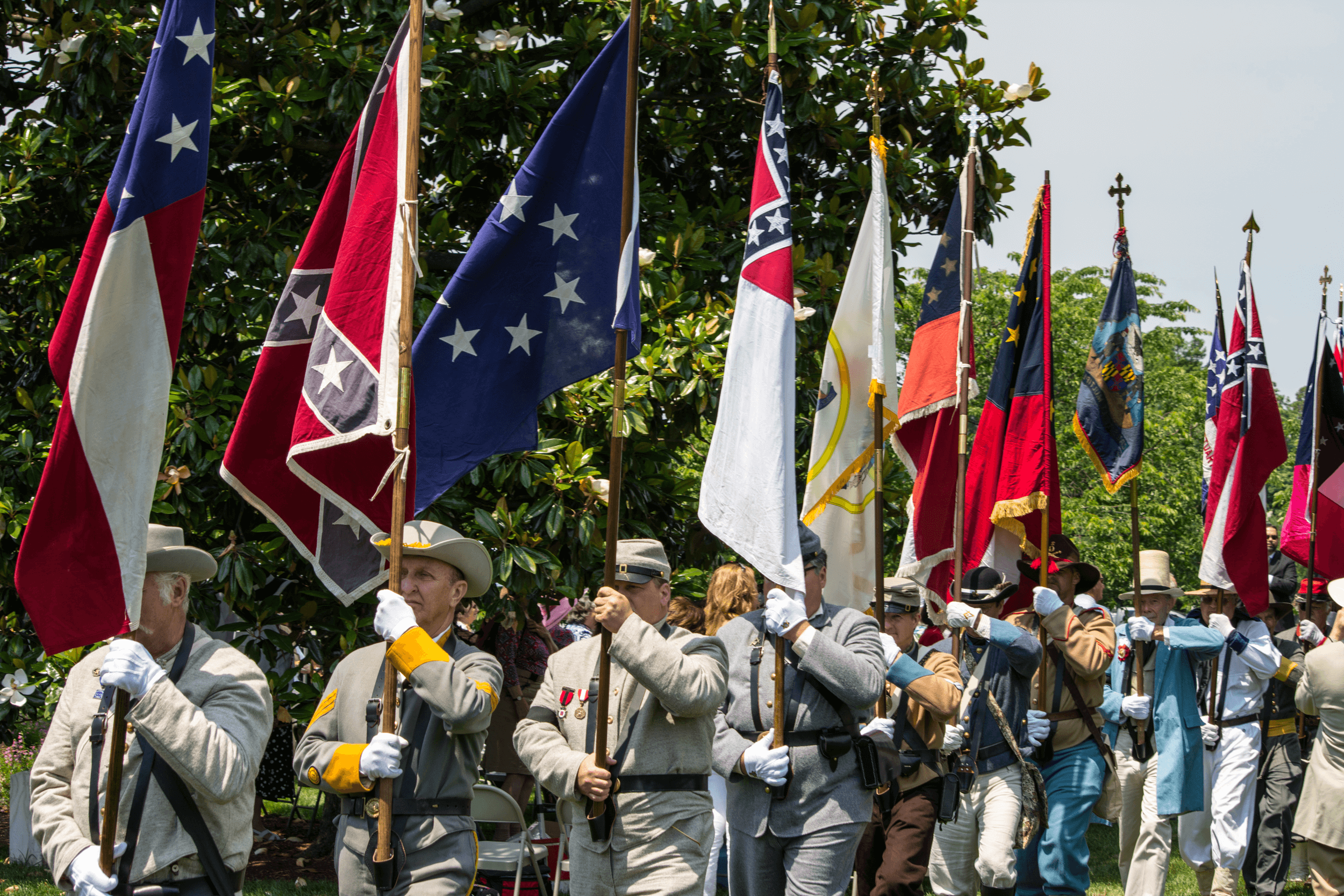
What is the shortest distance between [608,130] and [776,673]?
97.1 inches

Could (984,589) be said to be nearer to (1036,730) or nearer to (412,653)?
(1036,730)

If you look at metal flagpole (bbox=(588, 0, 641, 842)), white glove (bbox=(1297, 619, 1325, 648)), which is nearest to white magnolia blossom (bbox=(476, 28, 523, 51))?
metal flagpole (bbox=(588, 0, 641, 842))

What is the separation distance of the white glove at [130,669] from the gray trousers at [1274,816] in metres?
8.87

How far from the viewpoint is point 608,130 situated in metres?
6.08

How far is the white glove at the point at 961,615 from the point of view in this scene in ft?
27.3

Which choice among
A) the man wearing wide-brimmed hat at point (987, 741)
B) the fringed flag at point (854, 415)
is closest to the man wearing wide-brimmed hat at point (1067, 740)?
the man wearing wide-brimmed hat at point (987, 741)

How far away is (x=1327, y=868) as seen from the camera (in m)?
9.56

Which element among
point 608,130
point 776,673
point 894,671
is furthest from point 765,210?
point 894,671

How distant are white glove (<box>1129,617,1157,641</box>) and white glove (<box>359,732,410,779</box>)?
22.2 feet

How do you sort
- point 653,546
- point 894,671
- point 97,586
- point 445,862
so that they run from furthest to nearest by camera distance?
point 894,671 < point 653,546 < point 445,862 < point 97,586

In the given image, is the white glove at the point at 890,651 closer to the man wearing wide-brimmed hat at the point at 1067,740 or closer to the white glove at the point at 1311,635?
the man wearing wide-brimmed hat at the point at 1067,740

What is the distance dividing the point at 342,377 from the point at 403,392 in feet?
1.35

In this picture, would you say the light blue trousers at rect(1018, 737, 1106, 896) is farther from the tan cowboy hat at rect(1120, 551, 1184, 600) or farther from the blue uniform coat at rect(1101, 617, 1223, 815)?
the tan cowboy hat at rect(1120, 551, 1184, 600)

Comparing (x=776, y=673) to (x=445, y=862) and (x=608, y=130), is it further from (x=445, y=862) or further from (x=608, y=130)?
(x=608, y=130)
